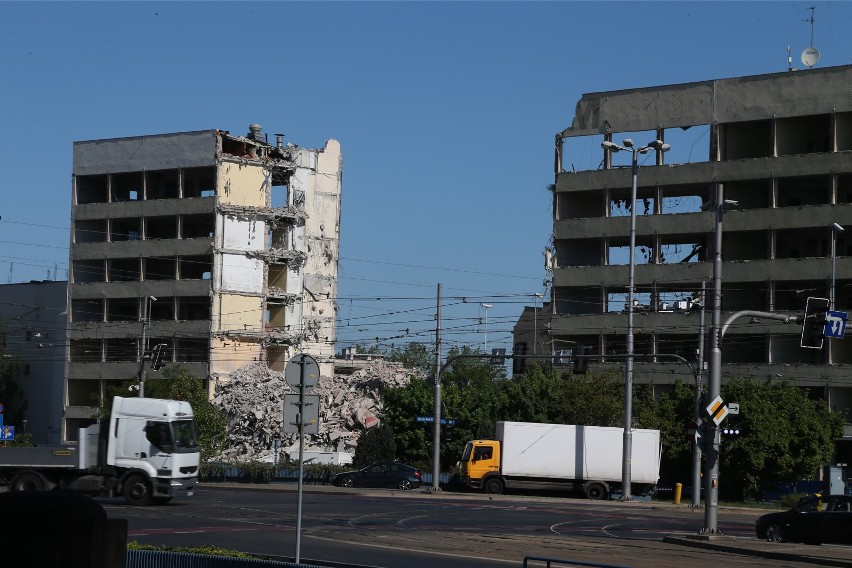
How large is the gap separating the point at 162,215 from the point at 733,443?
149 feet

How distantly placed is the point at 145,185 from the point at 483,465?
41190mm

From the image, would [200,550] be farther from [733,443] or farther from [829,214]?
[829,214]

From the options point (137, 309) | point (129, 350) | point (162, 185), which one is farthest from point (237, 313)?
point (162, 185)

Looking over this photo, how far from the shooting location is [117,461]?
125ft

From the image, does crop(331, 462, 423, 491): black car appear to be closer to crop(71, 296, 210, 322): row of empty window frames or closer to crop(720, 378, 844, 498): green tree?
crop(720, 378, 844, 498): green tree

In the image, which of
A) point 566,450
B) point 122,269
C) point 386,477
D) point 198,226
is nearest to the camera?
point 566,450

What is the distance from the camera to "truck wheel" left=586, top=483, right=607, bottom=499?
5469cm

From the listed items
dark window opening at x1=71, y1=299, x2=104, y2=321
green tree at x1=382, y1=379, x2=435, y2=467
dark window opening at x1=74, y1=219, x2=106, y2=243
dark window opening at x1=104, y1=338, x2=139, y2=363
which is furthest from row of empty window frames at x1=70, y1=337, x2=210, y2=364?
green tree at x1=382, y1=379, x2=435, y2=467

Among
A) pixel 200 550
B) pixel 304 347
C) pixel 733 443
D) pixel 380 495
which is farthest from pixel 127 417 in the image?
pixel 304 347

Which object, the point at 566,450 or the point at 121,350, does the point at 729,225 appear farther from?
the point at 121,350

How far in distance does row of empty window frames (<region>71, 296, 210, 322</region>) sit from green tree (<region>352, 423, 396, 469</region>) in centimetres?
2249

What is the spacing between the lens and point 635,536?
31234 mm

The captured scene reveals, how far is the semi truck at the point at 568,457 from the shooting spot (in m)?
54.3

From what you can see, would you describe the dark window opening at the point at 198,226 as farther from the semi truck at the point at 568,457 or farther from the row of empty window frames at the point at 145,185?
the semi truck at the point at 568,457
